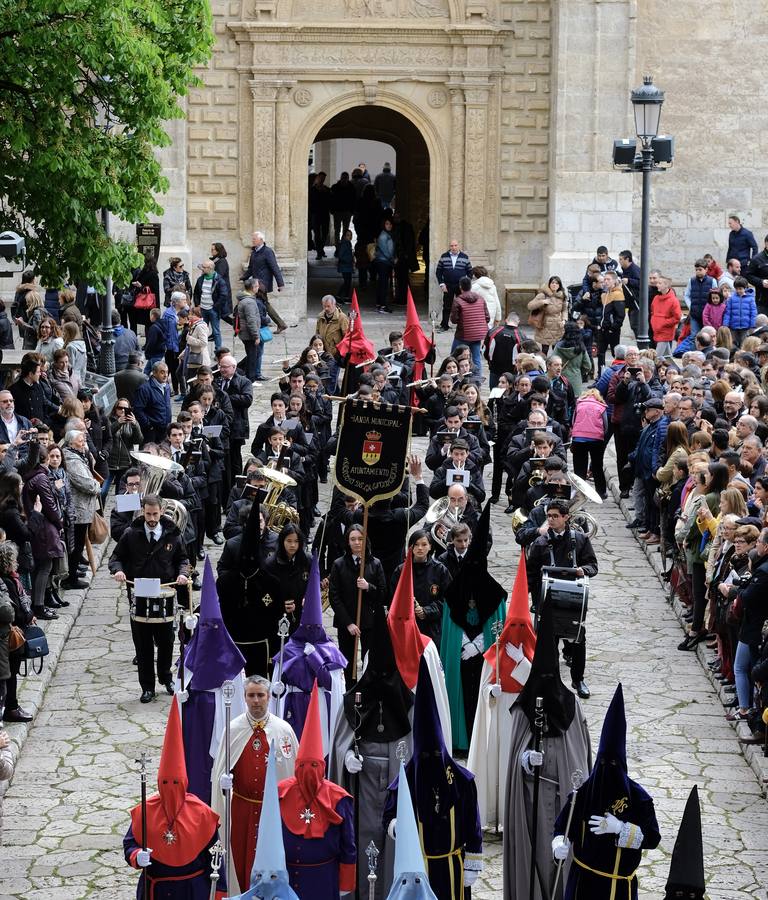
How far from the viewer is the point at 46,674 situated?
14.9 meters

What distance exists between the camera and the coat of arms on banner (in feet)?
45.8

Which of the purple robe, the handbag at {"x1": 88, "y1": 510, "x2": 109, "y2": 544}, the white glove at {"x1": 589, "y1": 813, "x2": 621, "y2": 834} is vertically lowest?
the purple robe

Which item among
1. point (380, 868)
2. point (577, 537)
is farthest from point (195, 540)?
point (380, 868)

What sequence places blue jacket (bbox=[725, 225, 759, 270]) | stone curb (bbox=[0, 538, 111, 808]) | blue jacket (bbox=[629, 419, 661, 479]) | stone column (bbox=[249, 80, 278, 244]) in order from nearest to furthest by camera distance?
stone curb (bbox=[0, 538, 111, 808]) → blue jacket (bbox=[629, 419, 661, 479]) → blue jacket (bbox=[725, 225, 759, 270]) → stone column (bbox=[249, 80, 278, 244])

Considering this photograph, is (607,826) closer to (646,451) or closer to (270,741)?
(270,741)

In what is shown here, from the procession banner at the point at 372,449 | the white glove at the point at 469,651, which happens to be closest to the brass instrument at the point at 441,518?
the procession banner at the point at 372,449

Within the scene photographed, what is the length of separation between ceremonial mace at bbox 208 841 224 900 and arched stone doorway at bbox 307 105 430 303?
26100 mm

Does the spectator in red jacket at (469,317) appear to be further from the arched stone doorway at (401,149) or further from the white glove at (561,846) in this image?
the white glove at (561,846)

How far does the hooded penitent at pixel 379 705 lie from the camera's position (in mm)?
10547

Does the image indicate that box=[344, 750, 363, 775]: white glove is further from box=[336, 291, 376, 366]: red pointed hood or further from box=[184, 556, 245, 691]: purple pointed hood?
box=[336, 291, 376, 366]: red pointed hood

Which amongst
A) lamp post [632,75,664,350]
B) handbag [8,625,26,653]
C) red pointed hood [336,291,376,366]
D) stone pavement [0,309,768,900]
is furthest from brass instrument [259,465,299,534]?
lamp post [632,75,664,350]

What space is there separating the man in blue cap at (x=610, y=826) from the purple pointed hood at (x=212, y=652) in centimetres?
293

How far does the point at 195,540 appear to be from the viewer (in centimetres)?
1681

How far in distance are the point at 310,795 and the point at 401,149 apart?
1123 inches
